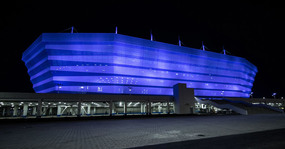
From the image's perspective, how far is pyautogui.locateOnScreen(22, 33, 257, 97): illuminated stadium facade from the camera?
50562mm

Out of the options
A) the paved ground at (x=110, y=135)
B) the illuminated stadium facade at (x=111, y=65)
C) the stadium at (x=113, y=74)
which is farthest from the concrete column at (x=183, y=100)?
the paved ground at (x=110, y=135)

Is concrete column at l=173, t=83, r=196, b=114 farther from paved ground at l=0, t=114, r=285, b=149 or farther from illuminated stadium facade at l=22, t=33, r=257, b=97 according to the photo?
paved ground at l=0, t=114, r=285, b=149

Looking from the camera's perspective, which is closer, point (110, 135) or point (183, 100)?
point (110, 135)

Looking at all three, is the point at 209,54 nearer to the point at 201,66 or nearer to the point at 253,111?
the point at 201,66

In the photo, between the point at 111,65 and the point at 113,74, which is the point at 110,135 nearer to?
the point at 113,74

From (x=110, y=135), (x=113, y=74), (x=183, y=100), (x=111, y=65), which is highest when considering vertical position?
(x=111, y=65)

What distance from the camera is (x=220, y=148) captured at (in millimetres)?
7559

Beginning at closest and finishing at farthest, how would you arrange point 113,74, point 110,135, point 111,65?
point 110,135
point 113,74
point 111,65

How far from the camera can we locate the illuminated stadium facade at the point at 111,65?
50.6 meters

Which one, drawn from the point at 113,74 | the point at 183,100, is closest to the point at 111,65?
the point at 113,74

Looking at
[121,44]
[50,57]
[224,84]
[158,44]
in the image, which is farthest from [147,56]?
[224,84]

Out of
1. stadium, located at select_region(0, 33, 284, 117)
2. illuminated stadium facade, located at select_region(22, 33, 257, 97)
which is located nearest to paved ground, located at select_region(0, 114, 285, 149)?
stadium, located at select_region(0, 33, 284, 117)

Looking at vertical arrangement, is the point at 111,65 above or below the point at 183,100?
above

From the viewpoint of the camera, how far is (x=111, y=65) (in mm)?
52344
